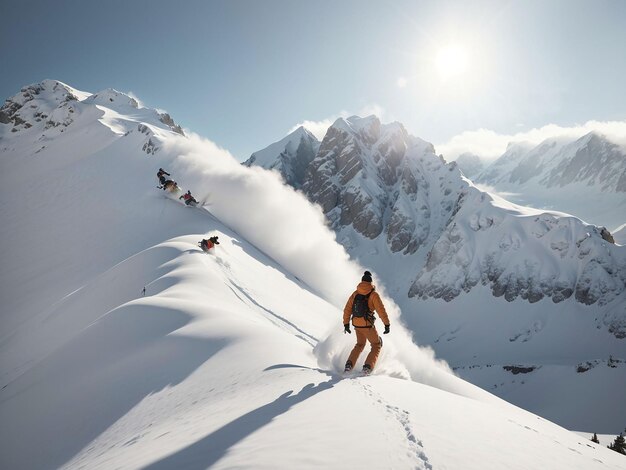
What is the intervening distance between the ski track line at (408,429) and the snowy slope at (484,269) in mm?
79381

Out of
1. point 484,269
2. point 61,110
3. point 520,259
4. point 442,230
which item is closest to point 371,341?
point 61,110

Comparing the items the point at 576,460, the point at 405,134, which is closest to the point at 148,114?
the point at 576,460

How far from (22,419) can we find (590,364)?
321ft

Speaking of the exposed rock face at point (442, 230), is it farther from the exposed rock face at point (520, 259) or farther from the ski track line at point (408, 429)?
the ski track line at point (408, 429)

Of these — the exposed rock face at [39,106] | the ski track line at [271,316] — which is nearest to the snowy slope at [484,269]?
the ski track line at [271,316]

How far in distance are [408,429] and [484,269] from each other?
133 meters

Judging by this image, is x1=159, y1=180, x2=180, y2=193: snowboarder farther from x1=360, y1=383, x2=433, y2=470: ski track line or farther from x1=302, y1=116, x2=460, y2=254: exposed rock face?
x1=302, y1=116, x2=460, y2=254: exposed rock face

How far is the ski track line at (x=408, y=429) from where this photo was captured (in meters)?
3.77

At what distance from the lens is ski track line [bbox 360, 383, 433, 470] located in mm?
3766

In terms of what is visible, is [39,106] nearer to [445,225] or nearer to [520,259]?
[445,225]

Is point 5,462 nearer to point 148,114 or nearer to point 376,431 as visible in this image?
point 376,431

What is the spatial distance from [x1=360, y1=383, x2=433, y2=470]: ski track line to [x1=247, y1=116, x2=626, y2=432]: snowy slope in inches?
3125

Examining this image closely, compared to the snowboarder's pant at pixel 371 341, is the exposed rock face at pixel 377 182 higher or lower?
higher

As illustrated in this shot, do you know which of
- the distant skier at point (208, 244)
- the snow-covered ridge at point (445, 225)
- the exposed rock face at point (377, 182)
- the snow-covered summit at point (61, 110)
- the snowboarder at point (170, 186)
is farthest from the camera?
the exposed rock face at point (377, 182)
